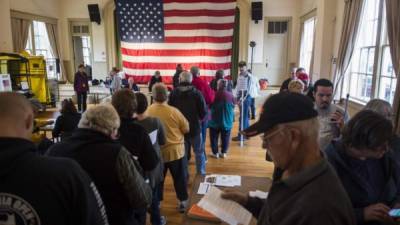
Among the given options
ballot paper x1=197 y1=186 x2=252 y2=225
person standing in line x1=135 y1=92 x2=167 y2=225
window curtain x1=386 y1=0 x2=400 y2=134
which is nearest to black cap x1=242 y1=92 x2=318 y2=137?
ballot paper x1=197 y1=186 x2=252 y2=225

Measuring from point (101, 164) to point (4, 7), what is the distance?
308 inches

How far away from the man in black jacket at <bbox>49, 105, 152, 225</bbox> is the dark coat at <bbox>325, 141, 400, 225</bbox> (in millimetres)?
1084

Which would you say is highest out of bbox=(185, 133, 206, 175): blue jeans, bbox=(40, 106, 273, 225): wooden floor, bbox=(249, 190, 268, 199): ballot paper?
bbox=(249, 190, 268, 199): ballot paper

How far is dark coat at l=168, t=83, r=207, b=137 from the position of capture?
383 cm

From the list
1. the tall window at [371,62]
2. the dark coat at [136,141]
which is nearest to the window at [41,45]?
the dark coat at [136,141]

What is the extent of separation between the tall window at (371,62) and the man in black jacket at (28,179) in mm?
4380

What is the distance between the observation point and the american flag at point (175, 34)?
30.5 feet

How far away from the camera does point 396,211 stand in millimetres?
1318

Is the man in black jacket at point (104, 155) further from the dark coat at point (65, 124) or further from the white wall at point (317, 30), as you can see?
the white wall at point (317, 30)

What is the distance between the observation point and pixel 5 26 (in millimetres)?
7598

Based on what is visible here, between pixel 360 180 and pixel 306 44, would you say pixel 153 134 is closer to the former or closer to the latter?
pixel 360 180

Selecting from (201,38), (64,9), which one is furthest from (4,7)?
(201,38)

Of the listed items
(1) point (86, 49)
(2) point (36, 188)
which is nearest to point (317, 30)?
(2) point (36, 188)

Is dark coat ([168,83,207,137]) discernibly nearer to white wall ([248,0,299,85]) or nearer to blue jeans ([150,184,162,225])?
blue jeans ([150,184,162,225])
